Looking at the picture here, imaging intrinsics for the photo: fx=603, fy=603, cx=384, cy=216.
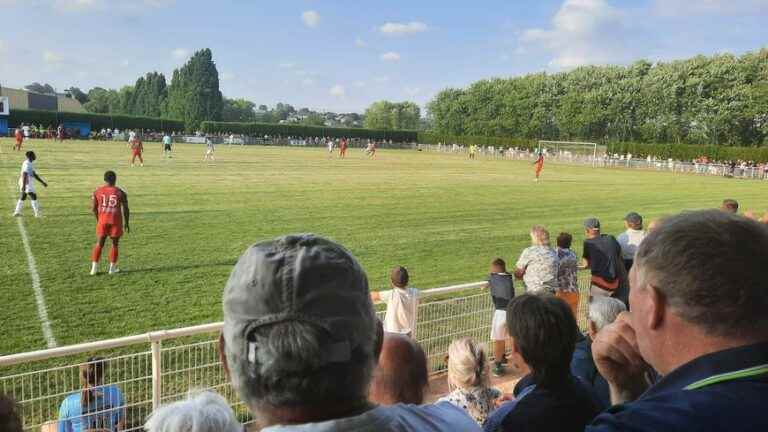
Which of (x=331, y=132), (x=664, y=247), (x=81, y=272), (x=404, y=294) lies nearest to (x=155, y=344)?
(x=404, y=294)

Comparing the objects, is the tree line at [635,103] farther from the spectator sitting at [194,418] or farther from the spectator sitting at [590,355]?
the spectator sitting at [194,418]

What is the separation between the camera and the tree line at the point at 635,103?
66000mm

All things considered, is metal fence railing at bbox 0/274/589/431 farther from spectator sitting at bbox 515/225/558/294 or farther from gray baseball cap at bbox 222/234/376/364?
gray baseball cap at bbox 222/234/376/364

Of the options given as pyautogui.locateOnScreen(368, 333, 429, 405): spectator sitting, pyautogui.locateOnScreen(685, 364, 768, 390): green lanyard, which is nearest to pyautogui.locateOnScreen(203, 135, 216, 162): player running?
pyautogui.locateOnScreen(368, 333, 429, 405): spectator sitting

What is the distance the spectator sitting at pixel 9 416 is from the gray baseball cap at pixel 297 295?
122 cm

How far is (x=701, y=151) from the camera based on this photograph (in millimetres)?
Answer: 61344

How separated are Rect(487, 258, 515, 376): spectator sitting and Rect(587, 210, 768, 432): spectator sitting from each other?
562 cm

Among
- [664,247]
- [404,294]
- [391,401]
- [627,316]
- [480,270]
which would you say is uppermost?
[664,247]

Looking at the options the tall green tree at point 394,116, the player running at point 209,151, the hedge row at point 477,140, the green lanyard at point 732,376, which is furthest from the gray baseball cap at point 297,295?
the tall green tree at point 394,116

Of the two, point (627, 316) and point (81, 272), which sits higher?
point (627, 316)

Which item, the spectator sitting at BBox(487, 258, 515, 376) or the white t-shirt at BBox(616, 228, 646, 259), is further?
the white t-shirt at BBox(616, 228, 646, 259)

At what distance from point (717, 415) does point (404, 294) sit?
5.23 metres

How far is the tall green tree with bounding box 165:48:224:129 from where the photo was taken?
107 metres

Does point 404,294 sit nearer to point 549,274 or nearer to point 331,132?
point 549,274
